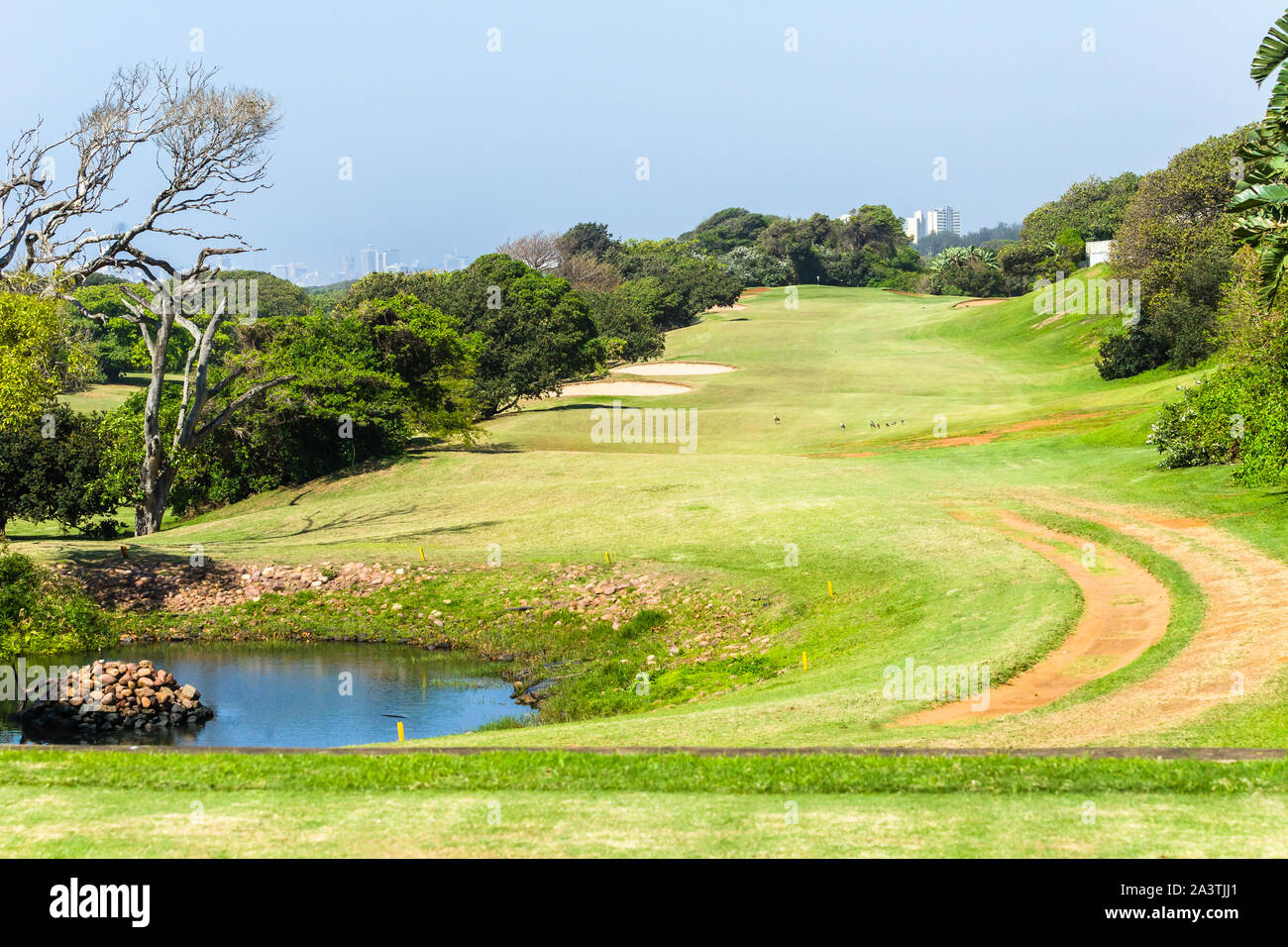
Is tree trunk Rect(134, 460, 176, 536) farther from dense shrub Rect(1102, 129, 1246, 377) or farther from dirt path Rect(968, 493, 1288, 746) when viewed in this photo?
dense shrub Rect(1102, 129, 1246, 377)

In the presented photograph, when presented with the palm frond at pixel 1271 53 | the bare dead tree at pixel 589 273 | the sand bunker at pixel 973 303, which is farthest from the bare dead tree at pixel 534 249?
the palm frond at pixel 1271 53

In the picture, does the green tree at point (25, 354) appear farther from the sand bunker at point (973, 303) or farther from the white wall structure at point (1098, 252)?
the sand bunker at point (973, 303)

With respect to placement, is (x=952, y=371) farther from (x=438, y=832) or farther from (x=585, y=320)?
(x=438, y=832)

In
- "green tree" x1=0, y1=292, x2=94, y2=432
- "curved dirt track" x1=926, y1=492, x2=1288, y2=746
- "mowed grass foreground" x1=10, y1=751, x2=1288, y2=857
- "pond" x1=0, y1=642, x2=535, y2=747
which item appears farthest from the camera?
"green tree" x1=0, y1=292, x2=94, y2=432

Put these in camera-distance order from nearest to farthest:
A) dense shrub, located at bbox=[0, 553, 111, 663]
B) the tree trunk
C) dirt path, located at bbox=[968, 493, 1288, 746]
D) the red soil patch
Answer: dirt path, located at bbox=[968, 493, 1288, 746], dense shrub, located at bbox=[0, 553, 111, 663], the tree trunk, the red soil patch

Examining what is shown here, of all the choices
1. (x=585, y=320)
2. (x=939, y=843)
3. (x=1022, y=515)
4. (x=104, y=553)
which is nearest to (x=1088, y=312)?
(x=585, y=320)

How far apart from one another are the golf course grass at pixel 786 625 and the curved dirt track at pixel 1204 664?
0.09 metres

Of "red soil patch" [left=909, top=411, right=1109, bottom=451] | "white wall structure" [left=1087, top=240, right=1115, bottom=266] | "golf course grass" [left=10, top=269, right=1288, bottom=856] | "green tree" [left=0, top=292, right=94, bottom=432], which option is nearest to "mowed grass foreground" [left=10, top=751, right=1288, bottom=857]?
"golf course grass" [left=10, top=269, right=1288, bottom=856]

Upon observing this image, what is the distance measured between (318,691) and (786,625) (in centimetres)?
1193

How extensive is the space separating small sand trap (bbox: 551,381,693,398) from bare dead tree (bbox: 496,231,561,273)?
7348 centimetres

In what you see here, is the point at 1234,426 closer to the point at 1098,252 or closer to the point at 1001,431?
the point at 1001,431

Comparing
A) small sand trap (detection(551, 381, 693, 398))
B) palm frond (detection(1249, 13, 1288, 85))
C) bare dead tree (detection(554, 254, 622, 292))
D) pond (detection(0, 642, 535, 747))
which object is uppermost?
bare dead tree (detection(554, 254, 622, 292))

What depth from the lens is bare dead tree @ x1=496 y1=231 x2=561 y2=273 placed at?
163 m
